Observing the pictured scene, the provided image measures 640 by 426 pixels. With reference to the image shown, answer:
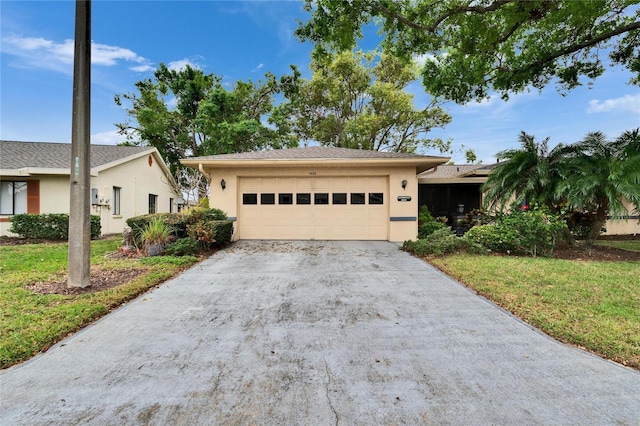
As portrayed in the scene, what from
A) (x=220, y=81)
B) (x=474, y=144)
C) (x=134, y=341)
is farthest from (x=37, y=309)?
(x=474, y=144)

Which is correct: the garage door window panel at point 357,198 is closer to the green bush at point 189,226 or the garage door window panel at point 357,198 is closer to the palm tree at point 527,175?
the palm tree at point 527,175

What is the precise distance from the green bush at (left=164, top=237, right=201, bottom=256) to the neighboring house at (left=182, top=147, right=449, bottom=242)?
2.61 meters

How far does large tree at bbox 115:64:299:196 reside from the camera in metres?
19.6

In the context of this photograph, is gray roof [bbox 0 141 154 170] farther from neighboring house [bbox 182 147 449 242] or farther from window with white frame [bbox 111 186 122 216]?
neighboring house [bbox 182 147 449 242]

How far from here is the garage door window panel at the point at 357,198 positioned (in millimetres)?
10164

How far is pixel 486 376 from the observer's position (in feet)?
7.61

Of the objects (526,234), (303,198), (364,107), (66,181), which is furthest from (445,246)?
(364,107)

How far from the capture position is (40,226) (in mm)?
10125

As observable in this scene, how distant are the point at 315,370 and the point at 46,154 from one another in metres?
15.6

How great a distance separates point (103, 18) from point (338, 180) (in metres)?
6.96

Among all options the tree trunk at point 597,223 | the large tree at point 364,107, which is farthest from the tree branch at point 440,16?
the large tree at point 364,107

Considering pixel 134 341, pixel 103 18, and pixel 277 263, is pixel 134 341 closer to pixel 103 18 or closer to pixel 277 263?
pixel 277 263

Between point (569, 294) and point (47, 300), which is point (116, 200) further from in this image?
point (569, 294)

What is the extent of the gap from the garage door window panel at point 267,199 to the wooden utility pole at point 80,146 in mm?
6019
